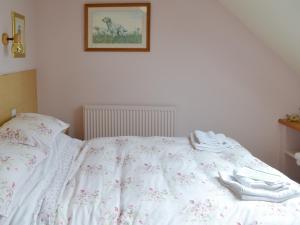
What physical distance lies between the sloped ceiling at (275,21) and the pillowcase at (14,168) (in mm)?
2012

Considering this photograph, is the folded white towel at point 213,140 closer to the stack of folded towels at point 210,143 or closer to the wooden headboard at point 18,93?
the stack of folded towels at point 210,143

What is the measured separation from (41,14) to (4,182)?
2.35 metres

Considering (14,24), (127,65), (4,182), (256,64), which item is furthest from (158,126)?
(4,182)

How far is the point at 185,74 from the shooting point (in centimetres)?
363

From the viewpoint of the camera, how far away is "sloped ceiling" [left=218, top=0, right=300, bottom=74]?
2.69m

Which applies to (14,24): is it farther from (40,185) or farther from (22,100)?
(40,185)

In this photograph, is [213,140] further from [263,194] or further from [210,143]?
[263,194]

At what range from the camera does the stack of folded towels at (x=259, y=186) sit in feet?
6.06

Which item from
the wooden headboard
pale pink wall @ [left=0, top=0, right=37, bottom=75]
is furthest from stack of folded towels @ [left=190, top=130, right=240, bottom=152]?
pale pink wall @ [left=0, top=0, right=37, bottom=75]

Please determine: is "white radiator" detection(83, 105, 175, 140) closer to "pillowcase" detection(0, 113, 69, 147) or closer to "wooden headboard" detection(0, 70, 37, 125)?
"wooden headboard" detection(0, 70, 37, 125)

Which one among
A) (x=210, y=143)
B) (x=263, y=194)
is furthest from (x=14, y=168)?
(x=210, y=143)

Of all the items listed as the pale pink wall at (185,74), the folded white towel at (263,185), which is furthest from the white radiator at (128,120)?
the folded white towel at (263,185)

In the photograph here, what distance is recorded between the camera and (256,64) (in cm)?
359

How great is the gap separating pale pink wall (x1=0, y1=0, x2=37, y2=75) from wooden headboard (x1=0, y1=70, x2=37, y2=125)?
0.06 m
